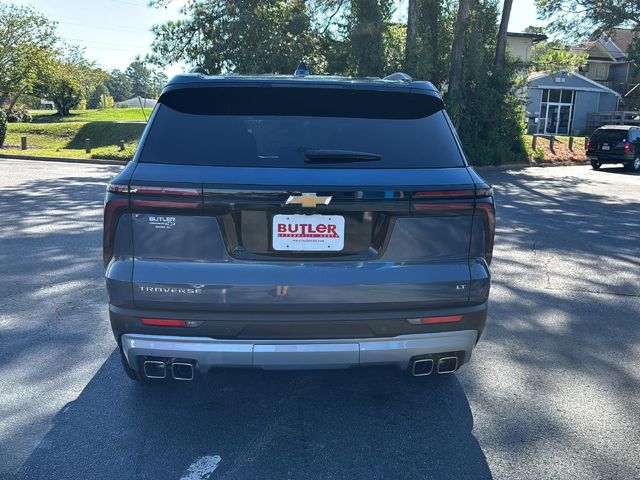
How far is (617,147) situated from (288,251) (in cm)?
2434

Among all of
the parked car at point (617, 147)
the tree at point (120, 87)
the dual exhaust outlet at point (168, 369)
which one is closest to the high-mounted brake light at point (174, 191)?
the dual exhaust outlet at point (168, 369)

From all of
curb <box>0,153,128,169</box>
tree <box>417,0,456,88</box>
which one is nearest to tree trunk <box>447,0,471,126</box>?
tree <box>417,0,456,88</box>

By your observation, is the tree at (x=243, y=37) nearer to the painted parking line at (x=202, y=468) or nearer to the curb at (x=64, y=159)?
the curb at (x=64, y=159)

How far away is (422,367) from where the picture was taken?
3182 millimetres

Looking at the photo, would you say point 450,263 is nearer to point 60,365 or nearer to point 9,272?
point 60,365

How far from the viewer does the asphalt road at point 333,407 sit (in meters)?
2.95

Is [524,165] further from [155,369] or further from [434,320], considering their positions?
[155,369]

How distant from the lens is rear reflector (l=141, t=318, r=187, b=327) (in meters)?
2.95

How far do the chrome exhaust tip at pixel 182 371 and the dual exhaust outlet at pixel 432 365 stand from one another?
3.92ft

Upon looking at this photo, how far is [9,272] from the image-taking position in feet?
20.7

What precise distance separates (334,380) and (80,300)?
2.85 meters

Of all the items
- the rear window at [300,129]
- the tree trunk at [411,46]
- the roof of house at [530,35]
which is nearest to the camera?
the rear window at [300,129]

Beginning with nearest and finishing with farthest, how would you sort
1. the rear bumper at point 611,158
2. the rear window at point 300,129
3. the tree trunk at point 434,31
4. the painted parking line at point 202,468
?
1. the painted parking line at point 202,468
2. the rear window at point 300,129
3. the tree trunk at point 434,31
4. the rear bumper at point 611,158

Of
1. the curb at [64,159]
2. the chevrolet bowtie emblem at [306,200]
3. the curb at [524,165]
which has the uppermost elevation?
the chevrolet bowtie emblem at [306,200]
